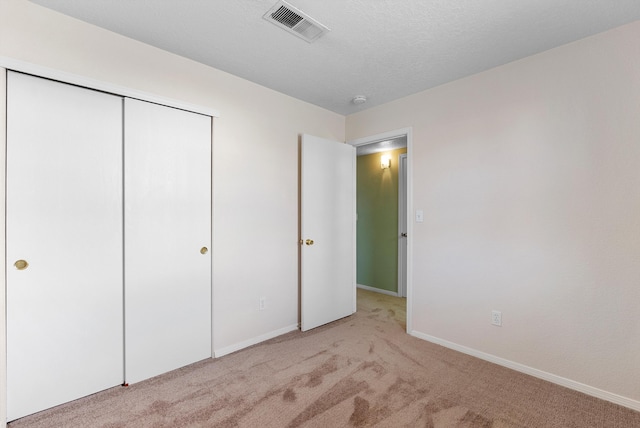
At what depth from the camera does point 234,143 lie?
272 cm

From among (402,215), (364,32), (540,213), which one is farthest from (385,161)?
(364,32)

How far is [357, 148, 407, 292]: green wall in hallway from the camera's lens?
467 cm

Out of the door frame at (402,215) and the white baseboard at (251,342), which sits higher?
the door frame at (402,215)

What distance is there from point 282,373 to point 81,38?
2.72m

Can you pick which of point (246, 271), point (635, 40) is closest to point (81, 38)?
point (246, 271)

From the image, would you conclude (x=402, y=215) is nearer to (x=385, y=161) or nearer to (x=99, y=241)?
(x=385, y=161)

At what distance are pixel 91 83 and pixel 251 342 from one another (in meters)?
2.41

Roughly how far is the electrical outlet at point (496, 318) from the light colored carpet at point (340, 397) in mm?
341

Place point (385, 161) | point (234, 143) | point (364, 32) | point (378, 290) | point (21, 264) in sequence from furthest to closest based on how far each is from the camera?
point (378, 290), point (385, 161), point (234, 143), point (364, 32), point (21, 264)

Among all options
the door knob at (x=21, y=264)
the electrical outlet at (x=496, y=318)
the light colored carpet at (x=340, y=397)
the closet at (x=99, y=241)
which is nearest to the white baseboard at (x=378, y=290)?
the light colored carpet at (x=340, y=397)

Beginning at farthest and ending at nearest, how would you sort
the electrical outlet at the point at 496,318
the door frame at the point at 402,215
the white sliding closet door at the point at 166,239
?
the door frame at the point at 402,215
the electrical outlet at the point at 496,318
the white sliding closet door at the point at 166,239

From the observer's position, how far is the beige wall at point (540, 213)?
196 cm

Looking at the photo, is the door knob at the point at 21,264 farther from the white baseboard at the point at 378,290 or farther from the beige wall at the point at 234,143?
the white baseboard at the point at 378,290

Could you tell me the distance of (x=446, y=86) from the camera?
2.81 m
